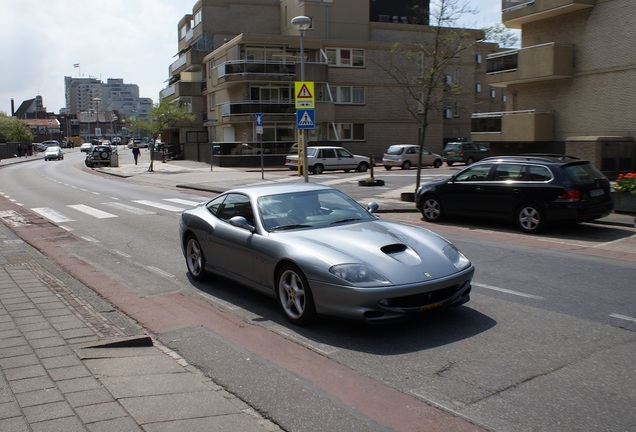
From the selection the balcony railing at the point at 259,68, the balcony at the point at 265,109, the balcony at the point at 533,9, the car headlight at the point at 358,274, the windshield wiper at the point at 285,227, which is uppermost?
the balcony railing at the point at 259,68

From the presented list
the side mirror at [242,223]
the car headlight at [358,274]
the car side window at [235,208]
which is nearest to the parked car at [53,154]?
the car side window at [235,208]

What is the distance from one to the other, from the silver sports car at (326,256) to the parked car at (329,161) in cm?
2867

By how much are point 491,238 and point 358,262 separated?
271 inches

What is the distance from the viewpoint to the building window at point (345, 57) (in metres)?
48.8

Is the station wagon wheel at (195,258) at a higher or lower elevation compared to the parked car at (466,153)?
lower

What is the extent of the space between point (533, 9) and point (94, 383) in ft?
80.2

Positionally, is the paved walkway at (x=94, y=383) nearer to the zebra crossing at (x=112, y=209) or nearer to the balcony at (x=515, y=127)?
the zebra crossing at (x=112, y=209)

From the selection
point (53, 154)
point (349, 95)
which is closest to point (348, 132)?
point (349, 95)

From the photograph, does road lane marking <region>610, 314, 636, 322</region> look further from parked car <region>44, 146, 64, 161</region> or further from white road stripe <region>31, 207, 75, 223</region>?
parked car <region>44, 146, 64, 161</region>

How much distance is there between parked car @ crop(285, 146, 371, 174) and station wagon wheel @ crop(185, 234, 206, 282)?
28.0 metres

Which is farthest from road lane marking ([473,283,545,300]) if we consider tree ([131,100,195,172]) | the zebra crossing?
tree ([131,100,195,172])

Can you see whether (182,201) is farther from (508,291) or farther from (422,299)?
(422,299)

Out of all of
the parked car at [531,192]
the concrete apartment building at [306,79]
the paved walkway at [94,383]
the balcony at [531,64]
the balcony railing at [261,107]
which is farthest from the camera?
the concrete apartment building at [306,79]

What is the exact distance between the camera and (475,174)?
45.4ft
